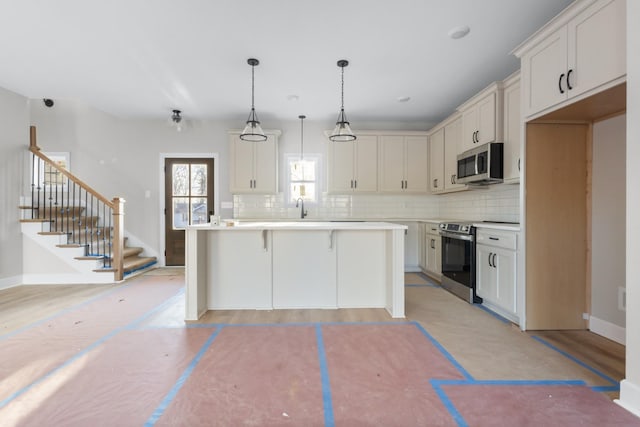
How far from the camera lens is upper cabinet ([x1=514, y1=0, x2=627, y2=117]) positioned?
1869mm

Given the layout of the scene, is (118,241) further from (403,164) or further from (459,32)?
(459,32)

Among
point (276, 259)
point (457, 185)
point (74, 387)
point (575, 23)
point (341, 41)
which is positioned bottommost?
point (74, 387)

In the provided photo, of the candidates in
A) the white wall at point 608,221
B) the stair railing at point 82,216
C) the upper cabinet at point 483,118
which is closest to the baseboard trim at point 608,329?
the white wall at point 608,221

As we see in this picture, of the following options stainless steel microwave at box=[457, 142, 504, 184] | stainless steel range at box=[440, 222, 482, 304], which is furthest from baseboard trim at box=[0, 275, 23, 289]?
stainless steel microwave at box=[457, 142, 504, 184]

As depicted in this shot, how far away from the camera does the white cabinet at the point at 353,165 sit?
5191mm

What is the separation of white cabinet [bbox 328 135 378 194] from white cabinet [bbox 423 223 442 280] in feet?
4.08

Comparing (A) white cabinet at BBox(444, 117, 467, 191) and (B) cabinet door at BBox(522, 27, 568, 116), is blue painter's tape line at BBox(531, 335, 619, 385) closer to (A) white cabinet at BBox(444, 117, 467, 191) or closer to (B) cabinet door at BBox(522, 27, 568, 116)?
(B) cabinet door at BBox(522, 27, 568, 116)

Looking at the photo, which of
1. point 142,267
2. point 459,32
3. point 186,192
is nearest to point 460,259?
point 459,32

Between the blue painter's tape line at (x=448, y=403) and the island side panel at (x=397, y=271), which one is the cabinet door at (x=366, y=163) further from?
the blue painter's tape line at (x=448, y=403)

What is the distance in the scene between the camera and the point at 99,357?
216cm

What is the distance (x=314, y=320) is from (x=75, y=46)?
372 cm

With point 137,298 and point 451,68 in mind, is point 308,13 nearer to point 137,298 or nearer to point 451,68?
point 451,68

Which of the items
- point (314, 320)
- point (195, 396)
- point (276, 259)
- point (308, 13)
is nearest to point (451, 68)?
point (308, 13)

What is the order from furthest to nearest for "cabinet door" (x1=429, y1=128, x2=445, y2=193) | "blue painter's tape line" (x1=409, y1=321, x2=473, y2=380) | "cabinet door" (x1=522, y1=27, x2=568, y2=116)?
"cabinet door" (x1=429, y1=128, x2=445, y2=193) < "cabinet door" (x1=522, y1=27, x2=568, y2=116) < "blue painter's tape line" (x1=409, y1=321, x2=473, y2=380)
